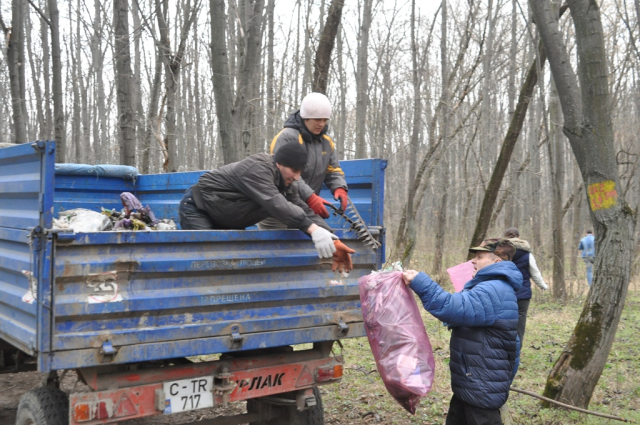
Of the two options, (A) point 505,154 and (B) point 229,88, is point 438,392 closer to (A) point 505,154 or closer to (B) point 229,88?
(B) point 229,88

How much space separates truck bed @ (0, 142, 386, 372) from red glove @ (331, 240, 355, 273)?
6 cm

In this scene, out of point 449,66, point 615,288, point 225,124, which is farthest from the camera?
point 449,66

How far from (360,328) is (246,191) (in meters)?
1.17

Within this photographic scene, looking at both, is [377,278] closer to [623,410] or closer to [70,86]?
[623,410]

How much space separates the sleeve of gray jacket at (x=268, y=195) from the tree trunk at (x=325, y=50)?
568 centimetres

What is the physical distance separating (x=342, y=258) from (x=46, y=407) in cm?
196

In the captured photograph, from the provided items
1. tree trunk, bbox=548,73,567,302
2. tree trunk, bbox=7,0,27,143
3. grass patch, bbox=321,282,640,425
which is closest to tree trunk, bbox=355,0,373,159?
tree trunk, bbox=548,73,567,302

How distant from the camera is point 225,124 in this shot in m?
7.55

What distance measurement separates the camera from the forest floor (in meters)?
5.28

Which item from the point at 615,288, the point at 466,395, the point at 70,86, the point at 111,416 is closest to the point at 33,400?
the point at 111,416

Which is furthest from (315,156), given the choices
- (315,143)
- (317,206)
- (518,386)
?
(518,386)

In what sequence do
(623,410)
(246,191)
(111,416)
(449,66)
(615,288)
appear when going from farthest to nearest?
1. (449,66)
2. (623,410)
3. (615,288)
4. (246,191)
5. (111,416)

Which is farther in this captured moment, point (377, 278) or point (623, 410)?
point (623, 410)

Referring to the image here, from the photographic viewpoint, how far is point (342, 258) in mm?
3895
